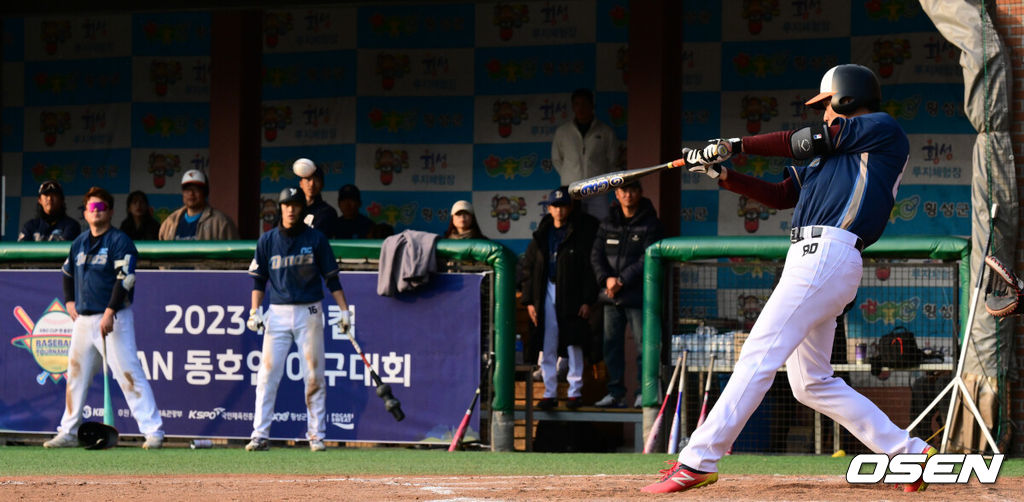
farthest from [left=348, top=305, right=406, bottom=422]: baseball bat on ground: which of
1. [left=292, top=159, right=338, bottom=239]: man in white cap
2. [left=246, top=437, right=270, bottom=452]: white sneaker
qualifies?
[left=292, top=159, right=338, bottom=239]: man in white cap

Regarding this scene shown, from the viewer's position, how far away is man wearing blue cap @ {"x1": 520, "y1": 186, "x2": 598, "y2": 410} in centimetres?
1048

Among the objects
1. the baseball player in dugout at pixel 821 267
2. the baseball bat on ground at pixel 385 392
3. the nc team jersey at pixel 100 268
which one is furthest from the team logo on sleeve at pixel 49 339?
the baseball player in dugout at pixel 821 267

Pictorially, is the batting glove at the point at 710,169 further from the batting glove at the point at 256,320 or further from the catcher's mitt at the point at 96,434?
the catcher's mitt at the point at 96,434

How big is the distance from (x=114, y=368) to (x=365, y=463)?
8.63 feet

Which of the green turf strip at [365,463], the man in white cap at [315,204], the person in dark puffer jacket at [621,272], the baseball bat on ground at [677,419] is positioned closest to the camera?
the green turf strip at [365,463]

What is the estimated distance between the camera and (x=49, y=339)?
10945mm

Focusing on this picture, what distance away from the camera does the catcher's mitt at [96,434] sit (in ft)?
33.1

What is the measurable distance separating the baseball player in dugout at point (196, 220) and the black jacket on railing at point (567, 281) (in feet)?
9.26

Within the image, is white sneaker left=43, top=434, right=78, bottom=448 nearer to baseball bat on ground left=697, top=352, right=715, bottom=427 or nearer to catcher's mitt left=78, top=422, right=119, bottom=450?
catcher's mitt left=78, top=422, right=119, bottom=450

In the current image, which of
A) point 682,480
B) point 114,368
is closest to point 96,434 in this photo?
point 114,368

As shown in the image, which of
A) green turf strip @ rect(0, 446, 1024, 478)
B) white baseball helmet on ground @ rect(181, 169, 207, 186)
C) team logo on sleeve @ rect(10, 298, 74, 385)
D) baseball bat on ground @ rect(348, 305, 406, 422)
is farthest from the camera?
white baseball helmet on ground @ rect(181, 169, 207, 186)

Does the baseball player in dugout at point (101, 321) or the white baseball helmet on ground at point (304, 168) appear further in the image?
the white baseball helmet on ground at point (304, 168)

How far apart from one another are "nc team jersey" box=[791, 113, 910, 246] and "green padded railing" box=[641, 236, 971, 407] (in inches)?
146

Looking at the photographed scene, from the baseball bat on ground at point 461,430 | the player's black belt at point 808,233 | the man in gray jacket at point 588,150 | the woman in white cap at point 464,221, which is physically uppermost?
the man in gray jacket at point 588,150
